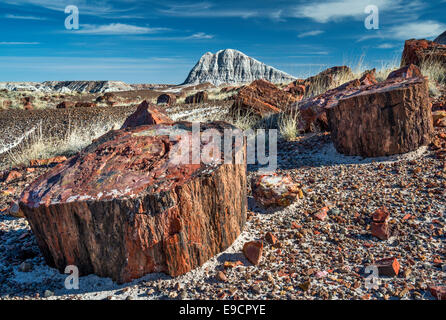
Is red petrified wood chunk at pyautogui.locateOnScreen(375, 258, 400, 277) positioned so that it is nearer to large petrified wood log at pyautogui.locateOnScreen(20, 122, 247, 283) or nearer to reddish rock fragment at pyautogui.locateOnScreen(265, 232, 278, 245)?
reddish rock fragment at pyautogui.locateOnScreen(265, 232, 278, 245)

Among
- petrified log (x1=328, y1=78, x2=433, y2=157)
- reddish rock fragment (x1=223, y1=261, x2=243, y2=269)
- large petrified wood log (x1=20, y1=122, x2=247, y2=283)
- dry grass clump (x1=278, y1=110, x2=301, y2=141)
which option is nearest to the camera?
large petrified wood log (x1=20, y1=122, x2=247, y2=283)

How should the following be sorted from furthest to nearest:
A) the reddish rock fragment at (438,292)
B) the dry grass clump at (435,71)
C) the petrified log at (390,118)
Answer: the dry grass clump at (435,71), the petrified log at (390,118), the reddish rock fragment at (438,292)

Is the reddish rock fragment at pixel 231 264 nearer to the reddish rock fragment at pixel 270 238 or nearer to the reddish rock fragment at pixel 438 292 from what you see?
the reddish rock fragment at pixel 270 238

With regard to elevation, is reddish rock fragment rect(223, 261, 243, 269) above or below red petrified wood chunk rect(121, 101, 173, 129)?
below

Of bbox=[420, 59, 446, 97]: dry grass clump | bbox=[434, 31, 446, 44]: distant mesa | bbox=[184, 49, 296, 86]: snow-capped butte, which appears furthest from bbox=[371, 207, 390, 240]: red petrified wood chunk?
bbox=[184, 49, 296, 86]: snow-capped butte

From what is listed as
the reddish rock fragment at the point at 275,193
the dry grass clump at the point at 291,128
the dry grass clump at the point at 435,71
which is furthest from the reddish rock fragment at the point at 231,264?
the dry grass clump at the point at 435,71

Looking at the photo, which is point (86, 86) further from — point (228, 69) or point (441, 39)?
point (441, 39)
